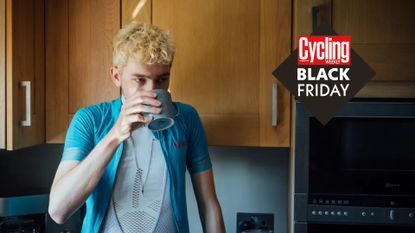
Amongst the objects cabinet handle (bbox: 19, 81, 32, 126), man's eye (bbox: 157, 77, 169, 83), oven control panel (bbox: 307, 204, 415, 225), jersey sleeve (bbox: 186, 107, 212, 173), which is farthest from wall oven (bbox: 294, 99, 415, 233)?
cabinet handle (bbox: 19, 81, 32, 126)

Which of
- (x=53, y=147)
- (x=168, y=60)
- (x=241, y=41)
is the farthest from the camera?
(x=53, y=147)

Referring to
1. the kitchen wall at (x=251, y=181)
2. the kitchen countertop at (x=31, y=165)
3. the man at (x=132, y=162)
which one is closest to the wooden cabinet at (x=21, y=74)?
the man at (x=132, y=162)

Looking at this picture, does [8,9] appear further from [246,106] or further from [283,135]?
[283,135]

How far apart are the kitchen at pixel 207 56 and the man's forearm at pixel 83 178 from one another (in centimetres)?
34

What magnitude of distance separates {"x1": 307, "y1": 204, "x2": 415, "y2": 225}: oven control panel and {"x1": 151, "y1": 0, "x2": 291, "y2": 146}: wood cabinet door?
0.21 metres

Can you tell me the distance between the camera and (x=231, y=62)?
139 centimetres

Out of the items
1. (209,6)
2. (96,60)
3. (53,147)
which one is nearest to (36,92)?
(96,60)

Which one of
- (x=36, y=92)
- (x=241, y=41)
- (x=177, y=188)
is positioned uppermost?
(x=241, y=41)

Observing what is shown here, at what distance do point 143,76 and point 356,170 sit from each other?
60 centimetres

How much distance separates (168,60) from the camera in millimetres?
1126

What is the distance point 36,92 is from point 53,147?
0.43 meters

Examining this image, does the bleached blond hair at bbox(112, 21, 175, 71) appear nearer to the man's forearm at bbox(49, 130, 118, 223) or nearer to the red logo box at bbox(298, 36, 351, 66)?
the man's forearm at bbox(49, 130, 118, 223)

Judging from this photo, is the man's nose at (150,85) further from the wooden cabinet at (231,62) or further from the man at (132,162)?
the wooden cabinet at (231,62)

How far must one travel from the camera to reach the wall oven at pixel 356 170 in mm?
1273
